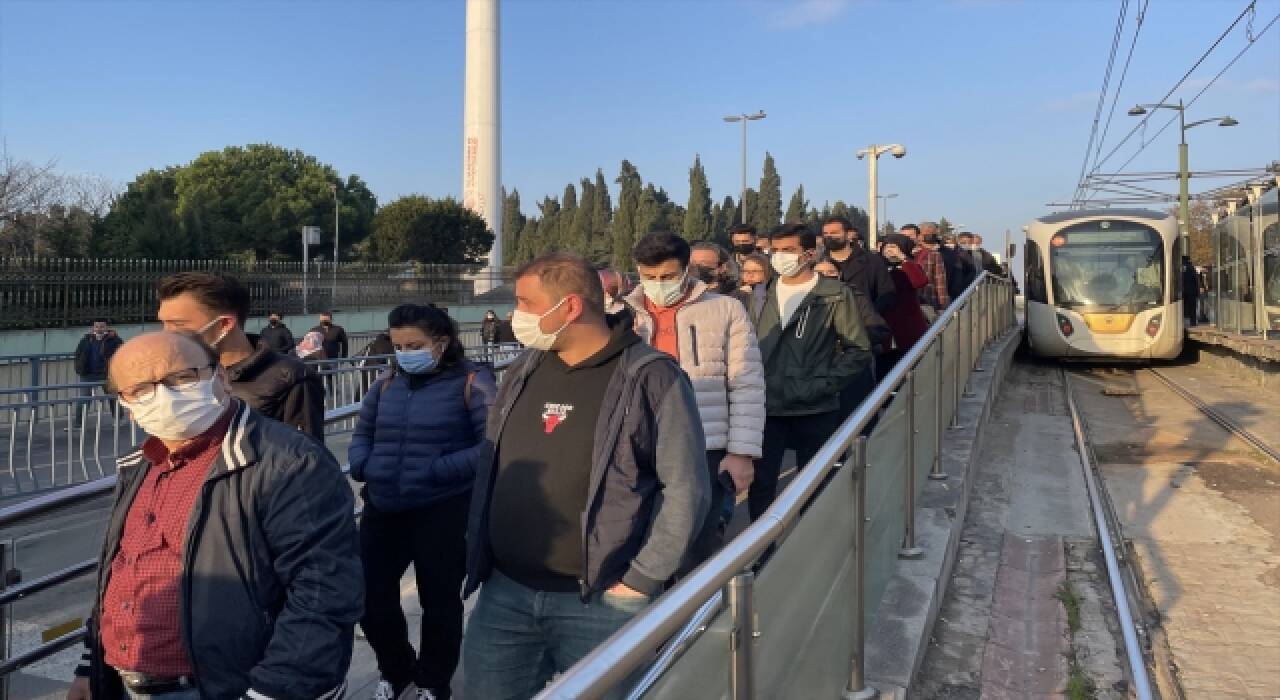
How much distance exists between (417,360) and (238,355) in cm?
71

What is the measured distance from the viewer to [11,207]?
31.7 m

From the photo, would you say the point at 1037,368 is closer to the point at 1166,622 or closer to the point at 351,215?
the point at 1166,622

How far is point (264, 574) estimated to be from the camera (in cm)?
251

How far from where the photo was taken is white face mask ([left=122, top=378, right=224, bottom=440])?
8.29 feet

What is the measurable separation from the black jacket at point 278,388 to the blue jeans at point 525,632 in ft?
3.67

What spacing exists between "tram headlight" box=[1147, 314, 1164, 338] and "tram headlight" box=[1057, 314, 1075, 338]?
121cm

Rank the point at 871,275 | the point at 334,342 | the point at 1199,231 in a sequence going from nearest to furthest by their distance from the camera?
the point at 871,275 < the point at 334,342 < the point at 1199,231

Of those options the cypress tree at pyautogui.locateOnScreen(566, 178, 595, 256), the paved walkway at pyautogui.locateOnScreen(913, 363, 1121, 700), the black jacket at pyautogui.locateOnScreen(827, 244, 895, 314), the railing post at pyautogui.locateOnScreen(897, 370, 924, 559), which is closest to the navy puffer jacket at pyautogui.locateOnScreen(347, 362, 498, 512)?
the paved walkway at pyautogui.locateOnScreen(913, 363, 1121, 700)

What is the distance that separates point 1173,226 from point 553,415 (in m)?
18.0

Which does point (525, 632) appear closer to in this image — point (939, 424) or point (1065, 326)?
point (939, 424)

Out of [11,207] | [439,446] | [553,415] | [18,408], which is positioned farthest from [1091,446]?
[11,207]

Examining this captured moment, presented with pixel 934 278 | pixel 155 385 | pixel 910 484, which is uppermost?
pixel 934 278

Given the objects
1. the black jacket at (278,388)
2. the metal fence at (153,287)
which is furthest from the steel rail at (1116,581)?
the metal fence at (153,287)

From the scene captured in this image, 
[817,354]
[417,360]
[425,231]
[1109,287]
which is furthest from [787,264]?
[425,231]
